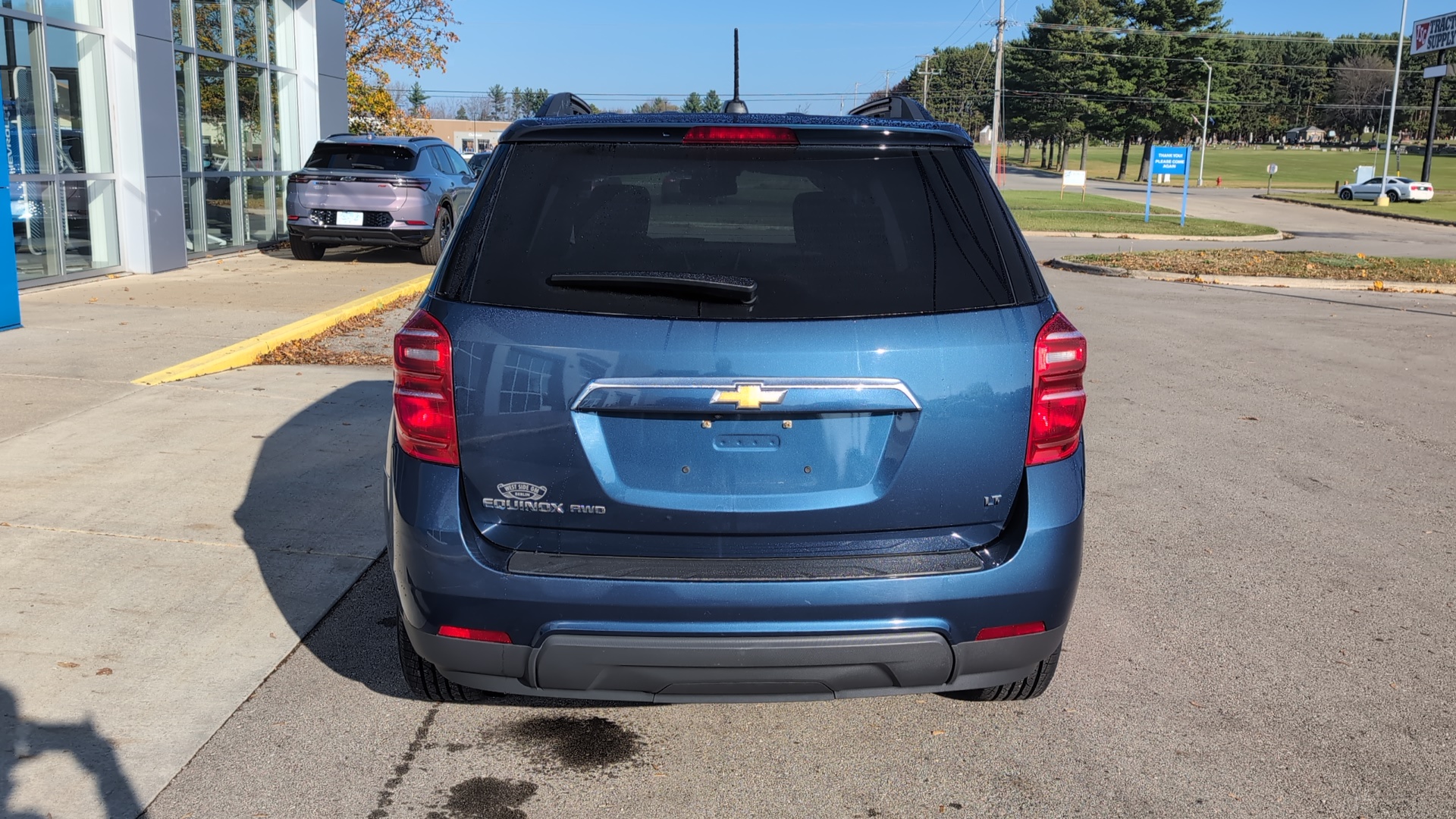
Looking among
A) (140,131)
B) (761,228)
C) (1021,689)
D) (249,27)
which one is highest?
(249,27)

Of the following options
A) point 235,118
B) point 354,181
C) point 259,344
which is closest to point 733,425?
point 259,344

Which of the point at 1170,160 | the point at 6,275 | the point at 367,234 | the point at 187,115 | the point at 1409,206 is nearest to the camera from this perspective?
the point at 6,275

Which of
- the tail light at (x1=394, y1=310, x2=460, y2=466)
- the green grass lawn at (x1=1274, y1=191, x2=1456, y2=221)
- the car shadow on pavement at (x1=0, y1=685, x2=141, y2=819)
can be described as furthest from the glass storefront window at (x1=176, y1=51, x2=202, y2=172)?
the green grass lawn at (x1=1274, y1=191, x2=1456, y2=221)

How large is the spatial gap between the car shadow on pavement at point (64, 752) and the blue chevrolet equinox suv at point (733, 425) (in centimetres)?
92

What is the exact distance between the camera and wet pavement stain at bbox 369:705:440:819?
10.5ft

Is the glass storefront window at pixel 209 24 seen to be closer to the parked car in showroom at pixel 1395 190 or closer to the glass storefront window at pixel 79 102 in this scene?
the glass storefront window at pixel 79 102

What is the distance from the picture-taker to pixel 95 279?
1373cm

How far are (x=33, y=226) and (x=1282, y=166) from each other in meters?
109

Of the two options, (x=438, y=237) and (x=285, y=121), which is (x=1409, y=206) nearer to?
(x=285, y=121)

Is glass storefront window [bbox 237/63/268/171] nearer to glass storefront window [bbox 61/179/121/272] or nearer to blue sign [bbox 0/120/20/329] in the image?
glass storefront window [bbox 61/179/121/272]

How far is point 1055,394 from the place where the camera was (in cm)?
309

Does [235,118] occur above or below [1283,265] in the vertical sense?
above

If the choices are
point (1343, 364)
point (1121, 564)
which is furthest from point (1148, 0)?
point (1121, 564)

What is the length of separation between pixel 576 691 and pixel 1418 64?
513 feet
